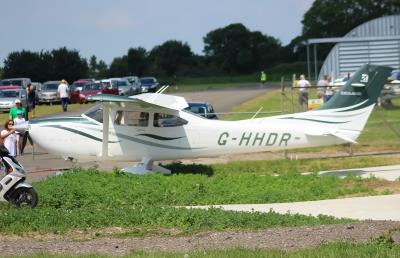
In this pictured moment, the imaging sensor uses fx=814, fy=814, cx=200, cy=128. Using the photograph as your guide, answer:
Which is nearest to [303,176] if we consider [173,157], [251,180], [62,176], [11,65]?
[251,180]

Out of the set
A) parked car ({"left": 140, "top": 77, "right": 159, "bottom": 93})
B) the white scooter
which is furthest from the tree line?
the white scooter

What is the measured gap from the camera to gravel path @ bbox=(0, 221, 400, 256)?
9898 millimetres

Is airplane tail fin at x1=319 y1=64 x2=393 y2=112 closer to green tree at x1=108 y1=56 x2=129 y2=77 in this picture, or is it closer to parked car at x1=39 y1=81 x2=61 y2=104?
parked car at x1=39 y1=81 x2=61 y2=104

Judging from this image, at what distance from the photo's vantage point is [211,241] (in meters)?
10.3

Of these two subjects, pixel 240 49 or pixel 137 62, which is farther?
pixel 240 49

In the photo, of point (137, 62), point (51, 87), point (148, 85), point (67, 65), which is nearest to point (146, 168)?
point (51, 87)

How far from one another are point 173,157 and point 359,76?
4.83 meters

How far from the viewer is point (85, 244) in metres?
10.5

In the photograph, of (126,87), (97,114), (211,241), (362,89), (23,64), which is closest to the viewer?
(211,241)

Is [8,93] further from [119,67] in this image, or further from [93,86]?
[119,67]

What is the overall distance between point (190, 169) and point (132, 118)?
6.34ft

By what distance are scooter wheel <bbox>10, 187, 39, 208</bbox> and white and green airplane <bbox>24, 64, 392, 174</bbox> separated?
17.0ft

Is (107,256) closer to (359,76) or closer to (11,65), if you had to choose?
(359,76)

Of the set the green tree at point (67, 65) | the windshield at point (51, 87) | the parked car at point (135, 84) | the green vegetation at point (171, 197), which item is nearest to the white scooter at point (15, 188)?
the green vegetation at point (171, 197)
